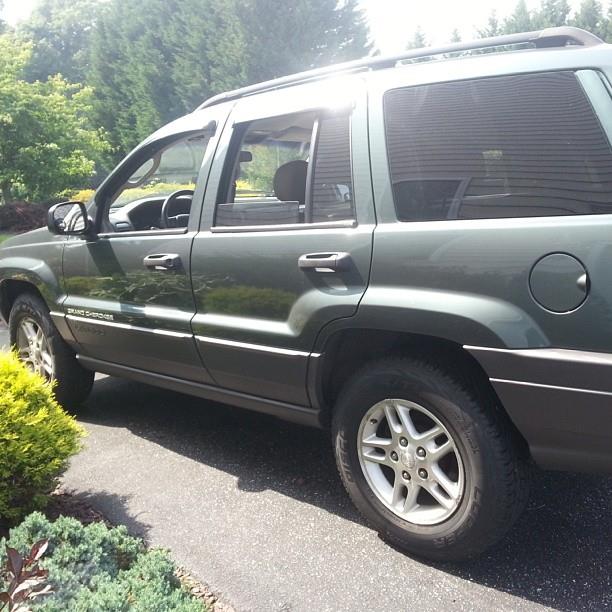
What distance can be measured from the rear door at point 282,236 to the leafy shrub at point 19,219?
14.3m

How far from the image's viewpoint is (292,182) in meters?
3.17

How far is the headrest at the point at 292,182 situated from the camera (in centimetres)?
313

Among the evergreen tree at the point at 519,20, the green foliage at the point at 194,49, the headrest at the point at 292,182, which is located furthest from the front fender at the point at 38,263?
the evergreen tree at the point at 519,20

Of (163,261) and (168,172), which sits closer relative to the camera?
(163,261)

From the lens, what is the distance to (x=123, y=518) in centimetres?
301

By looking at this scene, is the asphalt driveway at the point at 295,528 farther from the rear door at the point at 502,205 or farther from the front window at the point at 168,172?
the front window at the point at 168,172

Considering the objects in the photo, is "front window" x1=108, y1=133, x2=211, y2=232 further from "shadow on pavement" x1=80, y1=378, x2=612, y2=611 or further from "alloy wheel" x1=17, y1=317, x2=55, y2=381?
"shadow on pavement" x1=80, y1=378, x2=612, y2=611

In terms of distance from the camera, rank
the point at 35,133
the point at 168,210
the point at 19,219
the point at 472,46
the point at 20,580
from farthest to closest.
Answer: the point at 19,219 → the point at 35,133 → the point at 168,210 → the point at 472,46 → the point at 20,580

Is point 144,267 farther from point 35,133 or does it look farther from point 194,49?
point 194,49

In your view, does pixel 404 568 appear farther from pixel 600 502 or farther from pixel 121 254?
pixel 121 254

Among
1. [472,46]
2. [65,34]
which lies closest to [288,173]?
[472,46]

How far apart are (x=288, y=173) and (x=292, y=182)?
62 mm

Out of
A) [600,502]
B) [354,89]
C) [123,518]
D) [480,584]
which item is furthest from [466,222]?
[123,518]

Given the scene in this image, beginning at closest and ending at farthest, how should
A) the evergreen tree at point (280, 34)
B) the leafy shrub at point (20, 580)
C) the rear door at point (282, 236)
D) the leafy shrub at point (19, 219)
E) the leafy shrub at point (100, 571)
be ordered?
the leafy shrub at point (20, 580) < the leafy shrub at point (100, 571) < the rear door at point (282, 236) < the leafy shrub at point (19, 219) < the evergreen tree at point (280, 34)
